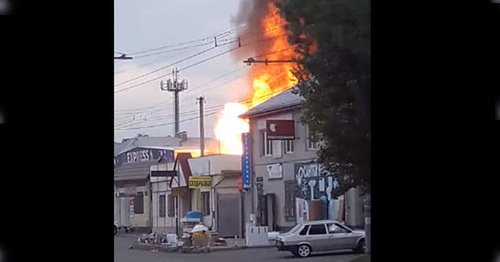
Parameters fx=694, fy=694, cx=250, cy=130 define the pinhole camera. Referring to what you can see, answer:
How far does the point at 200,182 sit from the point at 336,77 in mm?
572

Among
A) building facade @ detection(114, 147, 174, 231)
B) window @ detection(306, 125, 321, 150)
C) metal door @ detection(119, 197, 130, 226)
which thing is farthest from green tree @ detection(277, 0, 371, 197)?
metal door @ detection(119, 197, 130, 226)

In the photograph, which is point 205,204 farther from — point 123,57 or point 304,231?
point 123,57

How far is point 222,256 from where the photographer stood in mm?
2096

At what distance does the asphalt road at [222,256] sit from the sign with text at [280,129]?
36cm

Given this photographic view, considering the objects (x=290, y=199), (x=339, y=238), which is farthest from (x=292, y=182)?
(x=339, y=238)
